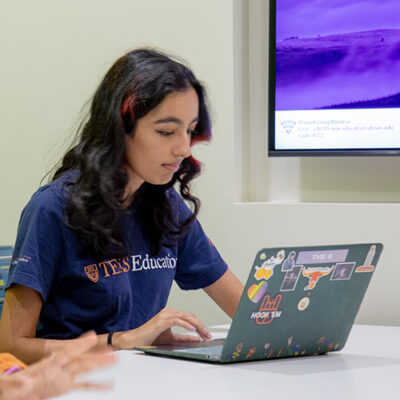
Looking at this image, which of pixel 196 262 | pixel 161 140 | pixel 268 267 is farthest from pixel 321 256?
pixel 196 262

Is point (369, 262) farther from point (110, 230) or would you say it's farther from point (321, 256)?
point (110, 230)

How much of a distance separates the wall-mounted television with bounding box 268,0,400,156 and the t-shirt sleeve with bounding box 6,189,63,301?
1029 millimetres

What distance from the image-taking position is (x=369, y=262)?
1.65 meters

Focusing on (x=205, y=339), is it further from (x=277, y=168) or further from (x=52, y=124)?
(x=52, y=124)

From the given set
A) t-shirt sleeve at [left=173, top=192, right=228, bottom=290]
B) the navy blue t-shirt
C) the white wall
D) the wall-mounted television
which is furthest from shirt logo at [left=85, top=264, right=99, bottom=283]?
the wall-mounted television

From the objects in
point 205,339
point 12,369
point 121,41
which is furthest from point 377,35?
point 12,369

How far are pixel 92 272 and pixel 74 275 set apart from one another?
0.04 meters

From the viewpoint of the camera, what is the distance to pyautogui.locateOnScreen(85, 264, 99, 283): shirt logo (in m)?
A: 1.72

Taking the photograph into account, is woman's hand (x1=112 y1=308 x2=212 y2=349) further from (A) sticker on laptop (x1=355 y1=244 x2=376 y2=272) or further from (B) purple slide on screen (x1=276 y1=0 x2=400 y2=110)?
(B) purple slide on screen (x1=276 y1=0 x2=400 y2=110)

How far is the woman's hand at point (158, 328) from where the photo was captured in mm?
1613

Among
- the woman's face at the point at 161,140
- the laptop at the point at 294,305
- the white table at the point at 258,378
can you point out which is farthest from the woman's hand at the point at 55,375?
the woman's face at the point at 161,140

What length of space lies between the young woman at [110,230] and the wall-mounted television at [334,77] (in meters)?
0.70

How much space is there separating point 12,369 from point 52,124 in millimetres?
1915

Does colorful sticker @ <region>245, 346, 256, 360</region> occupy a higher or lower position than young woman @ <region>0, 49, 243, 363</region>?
lower
